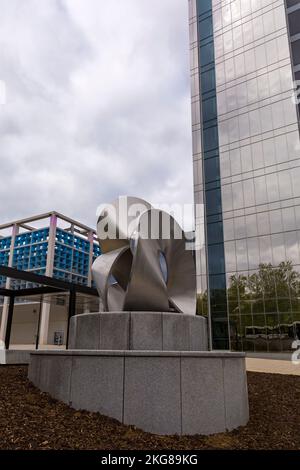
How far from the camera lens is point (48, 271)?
2265 inches

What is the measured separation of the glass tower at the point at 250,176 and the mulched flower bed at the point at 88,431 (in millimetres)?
22101

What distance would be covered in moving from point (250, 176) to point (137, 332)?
87.7ft

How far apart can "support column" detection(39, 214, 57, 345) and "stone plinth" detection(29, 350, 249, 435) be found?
164 feet

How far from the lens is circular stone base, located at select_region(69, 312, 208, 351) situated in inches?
334

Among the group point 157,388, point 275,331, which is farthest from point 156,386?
point 275,331

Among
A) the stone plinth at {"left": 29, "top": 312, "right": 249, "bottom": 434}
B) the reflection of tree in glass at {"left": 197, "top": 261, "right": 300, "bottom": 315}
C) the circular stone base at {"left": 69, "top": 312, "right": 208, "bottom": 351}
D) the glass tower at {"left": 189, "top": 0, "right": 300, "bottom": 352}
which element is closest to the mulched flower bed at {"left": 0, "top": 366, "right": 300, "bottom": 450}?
the stone plinth at {"left": 29, "top": 312, "right": 249, "bottom": 434}

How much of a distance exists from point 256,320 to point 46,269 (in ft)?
125

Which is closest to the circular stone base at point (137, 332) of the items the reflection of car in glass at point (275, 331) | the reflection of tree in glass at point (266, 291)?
the reflection of car in glass at point (275, 331)

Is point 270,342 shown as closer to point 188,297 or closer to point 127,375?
point 188,297

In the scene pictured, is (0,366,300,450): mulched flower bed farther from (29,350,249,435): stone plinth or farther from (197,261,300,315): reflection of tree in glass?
(197,261,300,315): reflection of tree in glass

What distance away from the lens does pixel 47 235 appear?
6056cm
